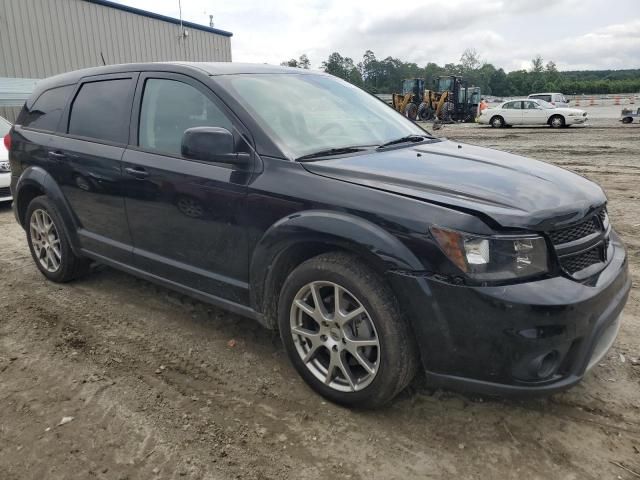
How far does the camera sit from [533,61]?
376 feet

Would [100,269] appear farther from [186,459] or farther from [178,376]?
[186,459]

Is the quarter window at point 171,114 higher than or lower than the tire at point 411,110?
higher

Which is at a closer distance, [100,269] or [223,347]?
[223,347]

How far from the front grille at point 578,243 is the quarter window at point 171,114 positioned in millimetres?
1899

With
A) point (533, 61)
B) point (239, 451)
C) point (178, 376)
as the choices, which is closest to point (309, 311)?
point (239, 451)

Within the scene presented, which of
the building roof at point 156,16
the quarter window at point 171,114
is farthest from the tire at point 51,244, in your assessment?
the building roof at point 156,16

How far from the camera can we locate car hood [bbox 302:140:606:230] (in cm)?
230

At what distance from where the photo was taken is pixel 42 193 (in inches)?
176

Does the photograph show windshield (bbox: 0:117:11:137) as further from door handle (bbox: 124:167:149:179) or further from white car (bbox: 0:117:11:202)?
door handle (bbox: 124:167:149:179)

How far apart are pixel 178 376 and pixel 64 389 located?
2.03 ft

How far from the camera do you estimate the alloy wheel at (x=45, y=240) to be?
444cm

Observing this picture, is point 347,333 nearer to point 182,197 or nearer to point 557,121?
point 182,197

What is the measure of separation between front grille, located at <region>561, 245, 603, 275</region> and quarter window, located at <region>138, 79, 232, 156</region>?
1.96m

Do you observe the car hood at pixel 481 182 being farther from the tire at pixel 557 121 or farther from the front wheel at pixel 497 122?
the front wheel at pixel 497 122
